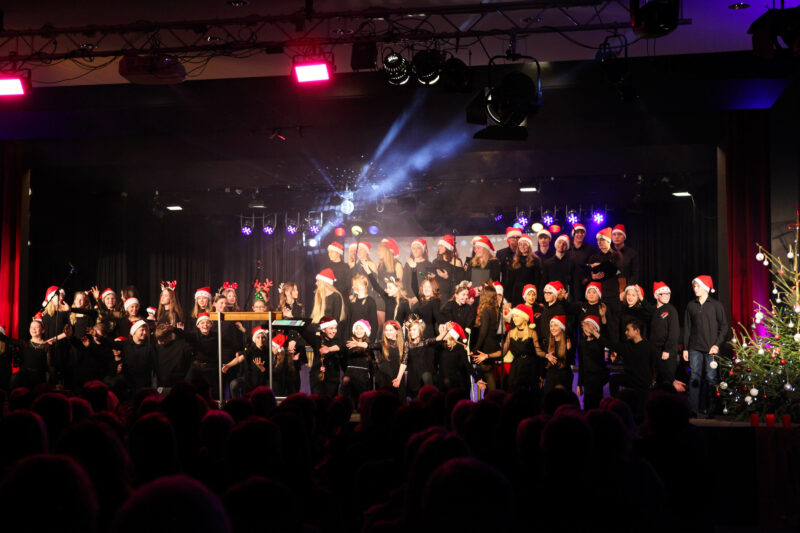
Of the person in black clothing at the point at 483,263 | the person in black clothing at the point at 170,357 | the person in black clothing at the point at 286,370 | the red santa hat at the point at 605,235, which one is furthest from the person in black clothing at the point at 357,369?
the red santa hat at the point at 605,235

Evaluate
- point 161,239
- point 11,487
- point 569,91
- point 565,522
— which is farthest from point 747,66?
point 161,239

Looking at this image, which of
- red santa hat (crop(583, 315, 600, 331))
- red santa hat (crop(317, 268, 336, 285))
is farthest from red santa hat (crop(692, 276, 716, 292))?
red santa hat (crop(317, 268, 336, 285))

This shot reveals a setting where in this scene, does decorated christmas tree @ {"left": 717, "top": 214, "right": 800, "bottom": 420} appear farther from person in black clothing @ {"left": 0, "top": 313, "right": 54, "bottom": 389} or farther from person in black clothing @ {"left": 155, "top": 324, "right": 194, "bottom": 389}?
person in black clothing @ {"left": 0, "top": 313, "right": 54, "bottom": 389}

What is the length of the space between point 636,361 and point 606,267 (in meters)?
3.46

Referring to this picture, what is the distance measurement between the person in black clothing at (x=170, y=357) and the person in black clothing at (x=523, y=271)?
496 cm

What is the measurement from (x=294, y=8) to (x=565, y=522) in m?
7.42

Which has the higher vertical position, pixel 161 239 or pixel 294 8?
pixel 294 8

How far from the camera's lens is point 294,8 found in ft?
28.9

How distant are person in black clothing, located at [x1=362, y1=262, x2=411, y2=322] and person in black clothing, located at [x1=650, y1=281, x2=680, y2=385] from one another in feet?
11.0

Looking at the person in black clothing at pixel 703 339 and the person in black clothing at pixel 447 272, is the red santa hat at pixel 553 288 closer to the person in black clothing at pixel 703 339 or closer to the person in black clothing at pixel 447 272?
the person in black clothing at pixel 447 272

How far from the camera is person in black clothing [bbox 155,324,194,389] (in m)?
10.8

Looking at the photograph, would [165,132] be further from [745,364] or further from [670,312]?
[745,364]

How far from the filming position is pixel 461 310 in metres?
11.0

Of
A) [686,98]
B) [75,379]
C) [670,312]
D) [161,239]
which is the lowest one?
[75,379]
